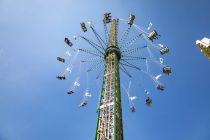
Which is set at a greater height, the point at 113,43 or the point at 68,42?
the point at 68,42

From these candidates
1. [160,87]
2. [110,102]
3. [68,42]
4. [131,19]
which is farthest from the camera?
[68,42]

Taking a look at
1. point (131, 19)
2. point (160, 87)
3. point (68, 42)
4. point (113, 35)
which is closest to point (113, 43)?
point (113, 35)

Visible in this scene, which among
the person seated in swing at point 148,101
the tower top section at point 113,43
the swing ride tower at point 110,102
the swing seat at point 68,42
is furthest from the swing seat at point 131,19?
the person seated in swing at point 148,101

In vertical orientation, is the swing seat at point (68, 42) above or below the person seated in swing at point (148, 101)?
above

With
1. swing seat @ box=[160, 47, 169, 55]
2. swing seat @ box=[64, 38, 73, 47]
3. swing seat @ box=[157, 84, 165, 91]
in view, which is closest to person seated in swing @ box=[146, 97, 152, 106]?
swing seat @ box=[157, 84, 165, 91]

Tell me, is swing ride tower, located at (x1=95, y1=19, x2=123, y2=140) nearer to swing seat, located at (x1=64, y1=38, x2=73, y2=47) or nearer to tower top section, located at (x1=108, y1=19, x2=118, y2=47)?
tower top section, located at (x1=108, y1=19, x2=118, y2=47)

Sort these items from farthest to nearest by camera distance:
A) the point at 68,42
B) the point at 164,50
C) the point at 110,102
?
the point at 68,42, the point at 164,50, the point at 110,102

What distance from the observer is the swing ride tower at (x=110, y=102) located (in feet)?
111

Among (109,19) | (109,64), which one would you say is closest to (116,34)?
(109,19)

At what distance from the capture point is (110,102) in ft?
121

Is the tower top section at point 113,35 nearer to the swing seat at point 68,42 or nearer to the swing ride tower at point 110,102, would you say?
the swing ride tower at point 110,102

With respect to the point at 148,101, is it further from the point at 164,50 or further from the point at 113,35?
the point at 113,35

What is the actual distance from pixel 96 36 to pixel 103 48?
197cm

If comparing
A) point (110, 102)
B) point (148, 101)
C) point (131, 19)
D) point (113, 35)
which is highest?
point (131, 19)
